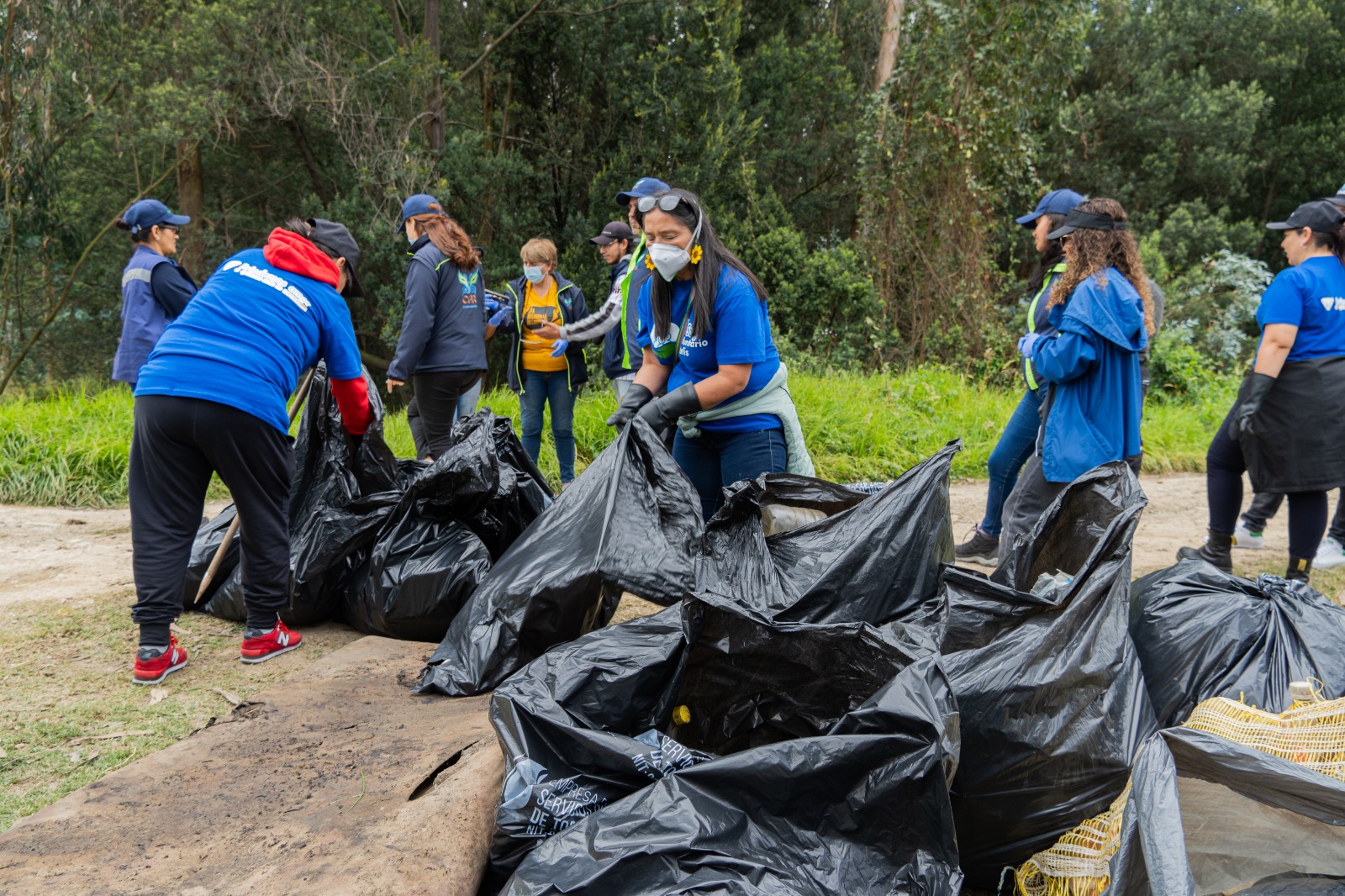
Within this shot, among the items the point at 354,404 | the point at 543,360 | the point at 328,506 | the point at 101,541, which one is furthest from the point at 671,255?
the point at 101,541

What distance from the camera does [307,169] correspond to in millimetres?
12031

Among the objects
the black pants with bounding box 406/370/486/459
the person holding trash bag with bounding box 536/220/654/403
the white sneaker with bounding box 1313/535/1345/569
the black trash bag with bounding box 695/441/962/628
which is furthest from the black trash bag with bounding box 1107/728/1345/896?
the black pants with bounding box 406/370/486/459

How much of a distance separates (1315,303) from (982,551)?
5.83 ft

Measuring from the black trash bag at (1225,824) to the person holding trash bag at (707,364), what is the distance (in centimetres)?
176

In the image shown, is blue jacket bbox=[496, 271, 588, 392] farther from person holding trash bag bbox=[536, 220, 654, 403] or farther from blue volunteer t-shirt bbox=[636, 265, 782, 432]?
blue volunteer t-shirt bbox=[636, 265, 782, 432]

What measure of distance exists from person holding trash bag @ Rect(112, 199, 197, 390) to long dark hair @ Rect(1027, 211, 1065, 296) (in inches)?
162

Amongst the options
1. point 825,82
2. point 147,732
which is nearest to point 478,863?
point 147,732

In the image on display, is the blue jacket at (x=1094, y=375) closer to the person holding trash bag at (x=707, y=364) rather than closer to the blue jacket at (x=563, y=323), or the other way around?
the person holding trash bag at (x=707, y=364)

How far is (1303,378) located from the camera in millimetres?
3922

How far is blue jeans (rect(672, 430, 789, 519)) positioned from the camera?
319cm

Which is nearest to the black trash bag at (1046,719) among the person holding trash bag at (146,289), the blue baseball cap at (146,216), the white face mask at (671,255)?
the white face mask at (671,255)

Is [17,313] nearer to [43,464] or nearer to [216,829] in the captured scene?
[43,464]

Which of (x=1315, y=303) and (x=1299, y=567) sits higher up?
(x=1315, y=303)

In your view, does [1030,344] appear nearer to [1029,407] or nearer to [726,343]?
[1029,407]
